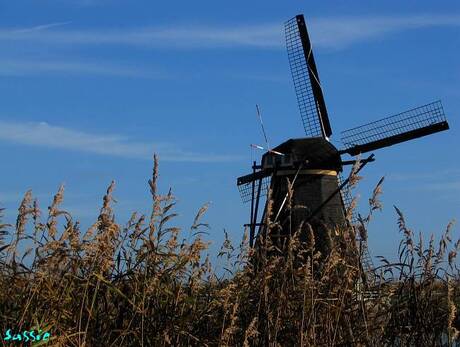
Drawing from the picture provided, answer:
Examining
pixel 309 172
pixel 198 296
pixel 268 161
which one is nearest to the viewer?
pixel 198 296

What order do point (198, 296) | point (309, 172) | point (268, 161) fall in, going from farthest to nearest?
1. point (268, 161)
2. point (309, 172)
3. point (198, 296)

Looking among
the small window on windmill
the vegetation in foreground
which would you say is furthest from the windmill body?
the vegetation in foreground

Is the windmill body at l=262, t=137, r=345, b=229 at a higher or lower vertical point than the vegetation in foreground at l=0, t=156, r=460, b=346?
higher

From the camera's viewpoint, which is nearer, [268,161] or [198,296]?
[198,296]

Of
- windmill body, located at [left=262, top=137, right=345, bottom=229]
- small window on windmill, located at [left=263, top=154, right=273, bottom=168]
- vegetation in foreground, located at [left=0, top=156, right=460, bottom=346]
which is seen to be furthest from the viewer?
small window on windmill, located at [left=263, top=154, right=273, bottom=168]

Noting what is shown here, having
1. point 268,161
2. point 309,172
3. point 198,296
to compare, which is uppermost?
point 268,161

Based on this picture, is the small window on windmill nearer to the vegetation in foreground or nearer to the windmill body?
the windmill body

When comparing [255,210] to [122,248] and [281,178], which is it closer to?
[281,178]

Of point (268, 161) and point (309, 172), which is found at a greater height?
point (268, 161)

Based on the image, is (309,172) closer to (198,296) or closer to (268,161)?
(268,161)

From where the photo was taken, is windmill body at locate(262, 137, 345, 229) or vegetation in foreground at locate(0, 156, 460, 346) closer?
vegetation in foreground at locate(0, 156, 460, 346)

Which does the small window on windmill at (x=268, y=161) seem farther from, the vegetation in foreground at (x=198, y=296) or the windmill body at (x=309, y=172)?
the vegetation in foreground at (x=198, y=296)

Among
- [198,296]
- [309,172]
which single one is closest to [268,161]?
[309,172]

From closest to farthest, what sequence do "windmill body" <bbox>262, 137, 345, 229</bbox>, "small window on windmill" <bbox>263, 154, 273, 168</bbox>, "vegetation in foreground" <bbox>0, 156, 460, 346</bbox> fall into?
"vegetation in foreground" <bbox>0, 156, 460, 346</bbox> < "windmill body" <bbox>262, 137, 345, 229</bbox> < "small window on windmill" <bbox>263, 154, 273, 168</bbox>
